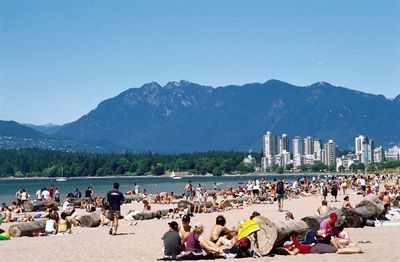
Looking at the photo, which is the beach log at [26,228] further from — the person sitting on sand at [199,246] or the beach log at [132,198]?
the beach log at [132,198]

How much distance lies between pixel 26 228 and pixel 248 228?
31.3 feet

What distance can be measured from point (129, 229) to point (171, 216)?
637 centimetres

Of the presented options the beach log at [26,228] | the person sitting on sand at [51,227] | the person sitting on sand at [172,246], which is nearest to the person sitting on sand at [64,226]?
the person sitting on sand at [51,227]

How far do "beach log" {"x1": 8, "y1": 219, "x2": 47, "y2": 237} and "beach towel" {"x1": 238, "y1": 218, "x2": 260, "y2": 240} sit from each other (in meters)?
9.12

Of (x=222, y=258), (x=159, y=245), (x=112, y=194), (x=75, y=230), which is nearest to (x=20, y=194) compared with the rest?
(x=75, y=230)

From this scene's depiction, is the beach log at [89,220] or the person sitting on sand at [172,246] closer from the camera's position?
the person sitting on sand at [172,246]

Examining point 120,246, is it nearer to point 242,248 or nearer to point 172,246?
point 172,246

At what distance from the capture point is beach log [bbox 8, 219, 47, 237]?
21531 millimetres

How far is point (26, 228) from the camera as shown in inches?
857

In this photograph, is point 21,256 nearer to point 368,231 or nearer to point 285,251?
point 285,251

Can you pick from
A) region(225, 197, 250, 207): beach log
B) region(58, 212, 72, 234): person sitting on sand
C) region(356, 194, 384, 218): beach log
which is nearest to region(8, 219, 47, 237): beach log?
region(58, 212, 72, 234): person sitting on sand

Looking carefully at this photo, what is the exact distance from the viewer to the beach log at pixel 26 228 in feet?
70.6

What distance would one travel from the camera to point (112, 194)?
2044 centimetres

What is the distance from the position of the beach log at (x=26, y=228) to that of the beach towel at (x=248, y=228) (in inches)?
359
